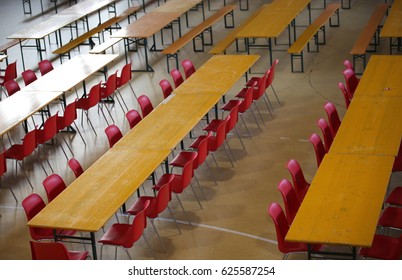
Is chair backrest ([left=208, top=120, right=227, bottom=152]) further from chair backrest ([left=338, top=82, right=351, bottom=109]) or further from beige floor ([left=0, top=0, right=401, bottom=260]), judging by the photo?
chair backrest ([left=338, top=82, right=351, bottom=109])

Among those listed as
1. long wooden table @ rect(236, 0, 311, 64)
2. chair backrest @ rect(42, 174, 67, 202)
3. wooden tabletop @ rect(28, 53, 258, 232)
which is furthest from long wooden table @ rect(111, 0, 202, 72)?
chair backrest @ rect(42, 174, 67, 202)

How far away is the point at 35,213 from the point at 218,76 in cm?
468

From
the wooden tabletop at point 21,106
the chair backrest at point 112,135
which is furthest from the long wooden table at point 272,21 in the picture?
the chair backrest at point 112,135

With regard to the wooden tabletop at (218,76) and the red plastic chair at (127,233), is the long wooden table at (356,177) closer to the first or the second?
the red plastic chair at (127,233)

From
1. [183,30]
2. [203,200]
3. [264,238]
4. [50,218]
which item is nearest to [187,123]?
[203,200]

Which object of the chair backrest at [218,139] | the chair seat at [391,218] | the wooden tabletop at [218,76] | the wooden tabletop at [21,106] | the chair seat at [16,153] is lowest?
the chair seat at [16,153]

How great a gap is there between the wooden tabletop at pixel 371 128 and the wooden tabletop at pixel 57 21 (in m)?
7.74

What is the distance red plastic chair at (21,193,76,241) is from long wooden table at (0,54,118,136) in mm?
2110

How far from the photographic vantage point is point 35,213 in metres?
9.48

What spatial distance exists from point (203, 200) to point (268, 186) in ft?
3.01

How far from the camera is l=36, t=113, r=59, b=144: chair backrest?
1213cm

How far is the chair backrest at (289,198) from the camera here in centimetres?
921

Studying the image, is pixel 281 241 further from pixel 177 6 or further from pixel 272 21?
pixel 177 6

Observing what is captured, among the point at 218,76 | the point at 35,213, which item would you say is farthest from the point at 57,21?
the point at 35,213
